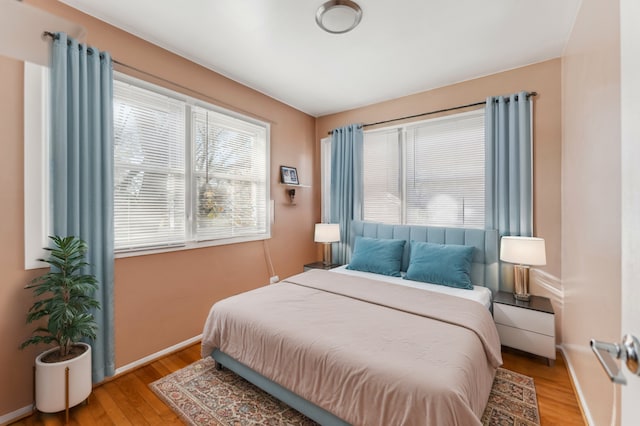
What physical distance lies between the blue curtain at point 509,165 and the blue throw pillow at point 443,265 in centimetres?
48

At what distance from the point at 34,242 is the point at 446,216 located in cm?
369

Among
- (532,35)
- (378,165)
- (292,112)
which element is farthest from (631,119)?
(292,112)

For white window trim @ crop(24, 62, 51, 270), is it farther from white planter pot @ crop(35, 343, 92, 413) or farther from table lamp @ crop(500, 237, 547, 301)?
table lamp @ crop(500, 237, 547, 301)

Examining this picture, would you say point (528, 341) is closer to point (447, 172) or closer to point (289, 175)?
point (447, 172)

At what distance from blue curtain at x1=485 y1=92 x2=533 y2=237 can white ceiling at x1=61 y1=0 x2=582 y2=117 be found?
46 centimetres

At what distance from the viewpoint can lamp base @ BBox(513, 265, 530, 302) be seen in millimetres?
2541

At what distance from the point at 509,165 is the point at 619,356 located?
267 centimetres

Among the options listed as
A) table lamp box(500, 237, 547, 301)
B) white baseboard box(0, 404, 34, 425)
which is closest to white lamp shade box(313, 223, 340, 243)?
table lamp box(500, 237, 547, 301)

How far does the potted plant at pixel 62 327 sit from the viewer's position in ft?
5.58

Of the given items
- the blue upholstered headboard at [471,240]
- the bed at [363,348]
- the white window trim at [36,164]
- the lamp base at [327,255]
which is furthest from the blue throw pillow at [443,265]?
the white window trim at [36,164]

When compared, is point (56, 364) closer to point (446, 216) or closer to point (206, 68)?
point (206, 68)

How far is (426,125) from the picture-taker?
3.42m

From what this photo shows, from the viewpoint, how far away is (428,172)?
3.41 meters

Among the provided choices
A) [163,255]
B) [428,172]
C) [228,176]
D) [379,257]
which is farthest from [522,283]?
[163,255]
